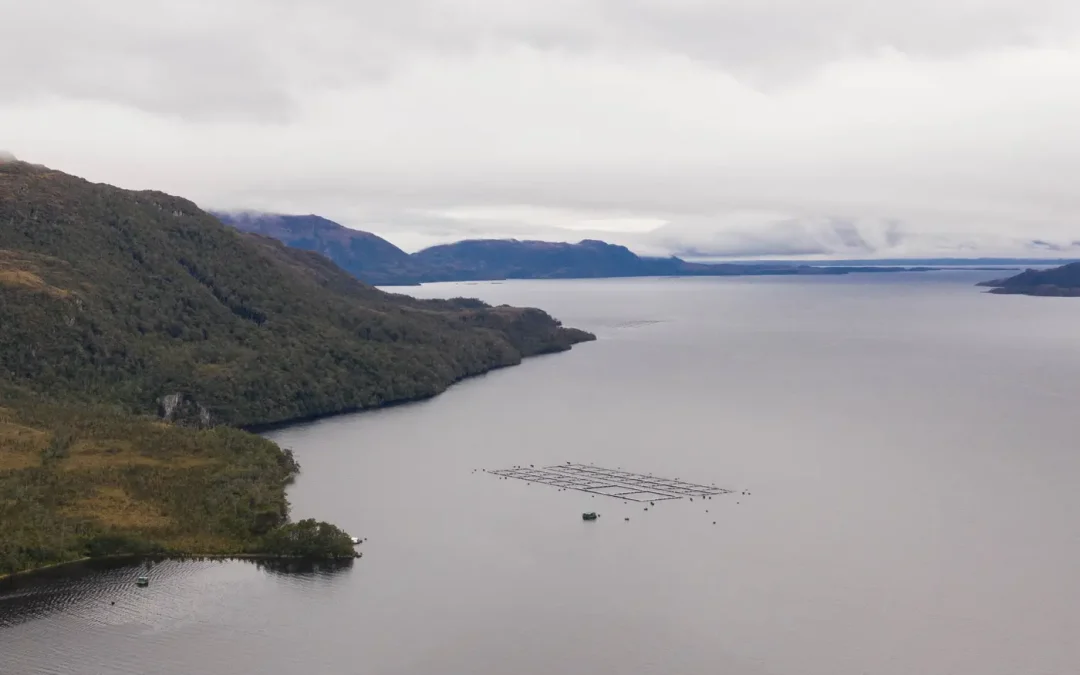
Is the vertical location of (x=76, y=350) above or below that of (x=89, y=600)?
above

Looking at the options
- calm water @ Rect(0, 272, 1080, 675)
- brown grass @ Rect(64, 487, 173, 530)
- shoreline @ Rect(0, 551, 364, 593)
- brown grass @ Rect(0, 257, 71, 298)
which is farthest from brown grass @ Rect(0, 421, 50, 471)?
brown grass @ Rect(0, 257, 71, 298)

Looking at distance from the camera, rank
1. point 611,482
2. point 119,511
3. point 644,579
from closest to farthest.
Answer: point 644,579
point 119,511
point 611,482

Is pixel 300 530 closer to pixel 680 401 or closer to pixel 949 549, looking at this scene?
pixel 949 549

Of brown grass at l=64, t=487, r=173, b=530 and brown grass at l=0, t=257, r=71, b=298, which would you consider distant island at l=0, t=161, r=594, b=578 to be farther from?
brown grass at l=0, t=257, r=71, b=298

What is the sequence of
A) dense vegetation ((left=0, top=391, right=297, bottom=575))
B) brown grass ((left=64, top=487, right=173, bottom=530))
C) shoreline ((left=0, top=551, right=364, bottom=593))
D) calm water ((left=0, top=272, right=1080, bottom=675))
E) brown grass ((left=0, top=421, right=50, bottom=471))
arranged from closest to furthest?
calm water ((left=0, top=272, right=1080, bottom=675))
shoreline ((left=0, top=551, right=364, bottom=593))
dense vegetation ((left=0, top=391, right=297, bottom=575))
brown grass ((left=64, top=487, right=173, bottom=530))
brown grass ((left=0, top=421, right=50, bottom=471))

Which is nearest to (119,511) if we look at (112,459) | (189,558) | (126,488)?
(126,488)

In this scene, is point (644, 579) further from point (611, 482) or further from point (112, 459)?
point (112, 459)

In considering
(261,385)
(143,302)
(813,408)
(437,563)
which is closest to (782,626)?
(437,563)

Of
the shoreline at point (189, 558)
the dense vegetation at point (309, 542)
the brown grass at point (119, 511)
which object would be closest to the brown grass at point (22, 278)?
the brown grass at point (119, 511)
